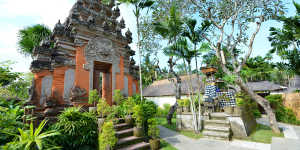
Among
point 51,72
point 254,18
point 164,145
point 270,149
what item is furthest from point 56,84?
Answer: point 254,18

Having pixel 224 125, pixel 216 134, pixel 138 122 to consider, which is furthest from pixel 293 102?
pixel 138 122

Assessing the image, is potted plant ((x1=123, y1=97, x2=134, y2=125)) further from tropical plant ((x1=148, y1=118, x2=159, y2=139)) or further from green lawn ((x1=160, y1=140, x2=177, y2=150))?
green lawn ((x1=160, y1=140, x2=177, y2=150))

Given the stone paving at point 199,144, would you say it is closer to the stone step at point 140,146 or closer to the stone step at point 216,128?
the stone step at point 216,128

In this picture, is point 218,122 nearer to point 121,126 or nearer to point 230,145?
point 230,145

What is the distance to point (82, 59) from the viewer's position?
599 centimetres

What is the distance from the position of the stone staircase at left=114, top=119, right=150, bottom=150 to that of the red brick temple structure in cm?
212

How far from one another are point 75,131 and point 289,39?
1154cm

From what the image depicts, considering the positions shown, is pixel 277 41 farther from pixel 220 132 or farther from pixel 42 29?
pixel 42 29

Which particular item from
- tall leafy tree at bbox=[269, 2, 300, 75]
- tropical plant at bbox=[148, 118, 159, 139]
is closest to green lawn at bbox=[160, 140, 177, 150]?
tropical plant at bbox=[148, 118, 159, 139]

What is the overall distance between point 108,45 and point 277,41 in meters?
10.3

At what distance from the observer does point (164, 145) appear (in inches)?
196

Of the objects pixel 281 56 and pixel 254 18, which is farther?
pixel 254 18

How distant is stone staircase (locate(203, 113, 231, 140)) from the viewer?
5508 mm

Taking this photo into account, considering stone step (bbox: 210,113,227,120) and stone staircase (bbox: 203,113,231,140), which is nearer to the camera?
stone staircase (bbox: 203,113,231,140)
